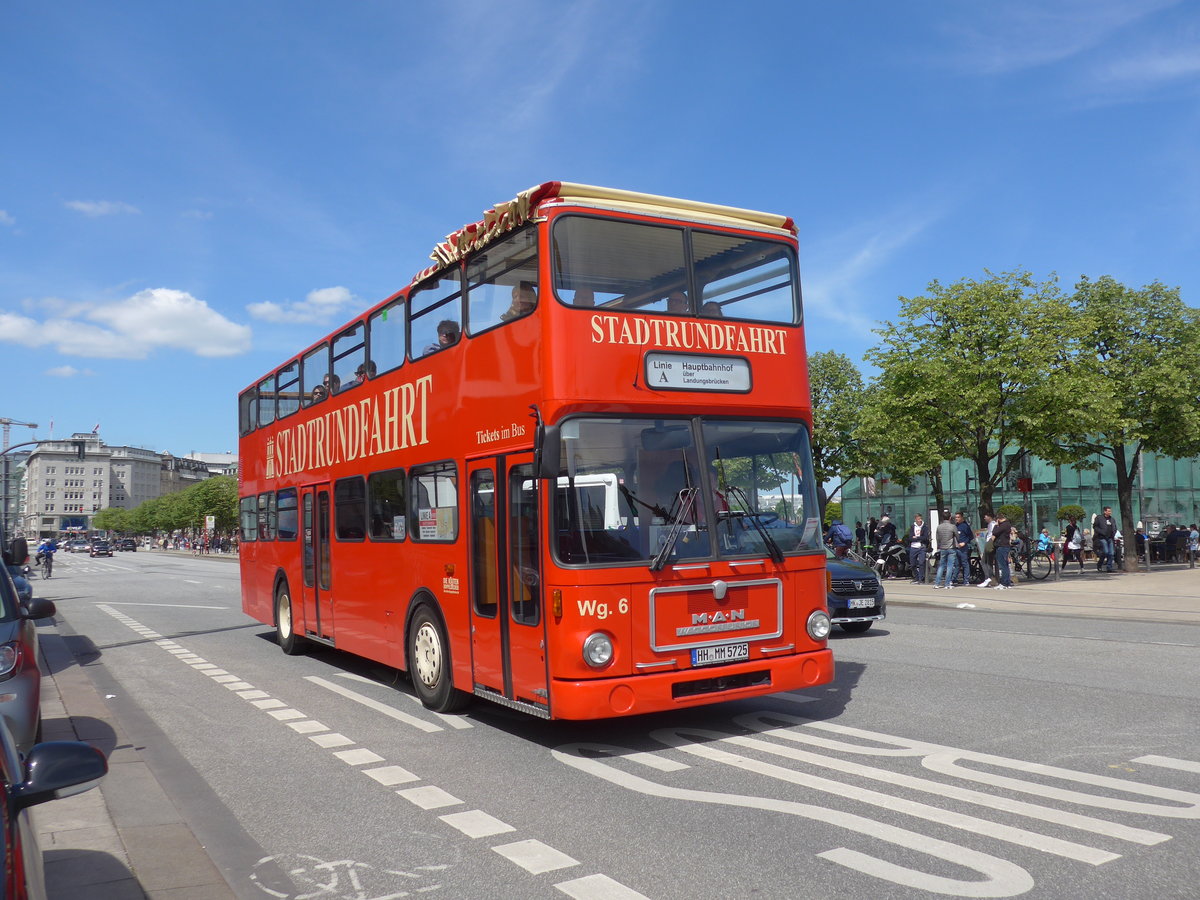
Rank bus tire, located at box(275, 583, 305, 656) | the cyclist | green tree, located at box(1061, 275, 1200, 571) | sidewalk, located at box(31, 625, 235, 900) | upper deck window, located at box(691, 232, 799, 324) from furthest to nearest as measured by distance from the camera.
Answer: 1. the cyclist
2. green tree, located at box(1061, 275, 1200, 571)
3. bus tire, located at box(275, 583, 305, 656)
4. upper deck window, located at box(691, 232, 799, 324)
5. sidewalk, located at box(31, 625, 235, 900)

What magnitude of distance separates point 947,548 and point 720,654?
1866 cm

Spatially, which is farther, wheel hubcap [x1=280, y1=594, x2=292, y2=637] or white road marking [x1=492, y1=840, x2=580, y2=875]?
wheel hubcap [x1=280, y1=594, x2=292, y2=637]

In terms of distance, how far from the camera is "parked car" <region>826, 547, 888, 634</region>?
14977 millimetres

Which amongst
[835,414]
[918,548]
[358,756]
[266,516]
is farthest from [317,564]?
[835,414]

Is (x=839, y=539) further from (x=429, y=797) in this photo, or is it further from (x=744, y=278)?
(x=429, y=797)

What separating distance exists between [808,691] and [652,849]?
5.17m

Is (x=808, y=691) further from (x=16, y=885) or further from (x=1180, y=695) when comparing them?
(x=16, y=885)

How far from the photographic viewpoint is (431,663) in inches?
378

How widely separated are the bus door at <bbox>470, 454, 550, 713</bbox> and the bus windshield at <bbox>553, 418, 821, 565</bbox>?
14.9 inches

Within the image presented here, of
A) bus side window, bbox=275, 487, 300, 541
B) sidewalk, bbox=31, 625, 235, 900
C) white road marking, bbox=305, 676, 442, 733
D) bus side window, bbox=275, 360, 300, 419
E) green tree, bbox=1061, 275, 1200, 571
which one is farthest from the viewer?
green tree, bbox=1061, 275, 1200, 571

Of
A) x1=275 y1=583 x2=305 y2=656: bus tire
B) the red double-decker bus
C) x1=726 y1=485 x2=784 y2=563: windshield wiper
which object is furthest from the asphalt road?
x1=275 y1=583 x2=305 y2=656: bus tire

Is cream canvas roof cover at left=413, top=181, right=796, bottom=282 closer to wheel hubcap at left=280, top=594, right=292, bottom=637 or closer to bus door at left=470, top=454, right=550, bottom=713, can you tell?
bus door at left=470, top=454, right=550, bottom=713

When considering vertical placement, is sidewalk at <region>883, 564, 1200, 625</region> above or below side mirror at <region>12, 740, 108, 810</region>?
below

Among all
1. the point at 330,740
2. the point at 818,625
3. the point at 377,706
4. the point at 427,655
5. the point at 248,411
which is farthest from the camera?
the point at 248,411
